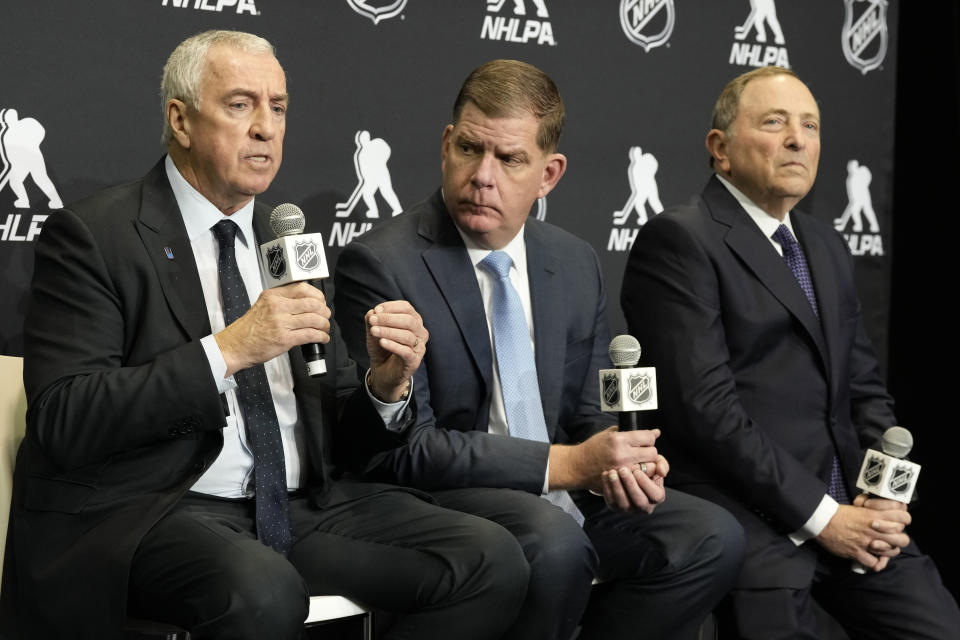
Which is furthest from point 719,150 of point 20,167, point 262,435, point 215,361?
point 20,167

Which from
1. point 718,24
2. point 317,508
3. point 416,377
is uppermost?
point 718,24

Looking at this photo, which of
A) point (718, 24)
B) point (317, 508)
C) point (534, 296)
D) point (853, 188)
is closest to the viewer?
point (317, 508)

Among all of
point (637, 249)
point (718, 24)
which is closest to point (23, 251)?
point (637, 249)

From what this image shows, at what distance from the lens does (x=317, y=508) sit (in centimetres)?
287

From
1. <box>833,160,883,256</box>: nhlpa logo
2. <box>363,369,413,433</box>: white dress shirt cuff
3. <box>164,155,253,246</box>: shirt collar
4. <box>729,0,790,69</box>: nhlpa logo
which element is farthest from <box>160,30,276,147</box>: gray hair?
<box>833,160,883,256</box>: nhlpa logo

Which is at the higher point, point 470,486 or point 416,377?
point 416,377

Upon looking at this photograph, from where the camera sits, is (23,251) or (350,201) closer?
(23,251)

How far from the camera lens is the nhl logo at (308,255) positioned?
97.2 inches

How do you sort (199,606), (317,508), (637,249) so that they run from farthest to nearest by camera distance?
1. (637,249)
2. (317,508)
3. (199,606)

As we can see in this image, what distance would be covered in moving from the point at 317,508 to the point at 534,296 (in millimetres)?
842

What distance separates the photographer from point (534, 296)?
3.22 meters

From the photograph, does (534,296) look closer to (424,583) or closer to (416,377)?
(416,377)

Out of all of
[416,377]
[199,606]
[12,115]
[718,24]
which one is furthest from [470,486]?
[718,24]

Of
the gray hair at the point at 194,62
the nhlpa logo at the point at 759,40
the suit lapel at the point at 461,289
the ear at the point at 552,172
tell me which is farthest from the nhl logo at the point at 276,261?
the nhlpa logo at the point at 759,40
